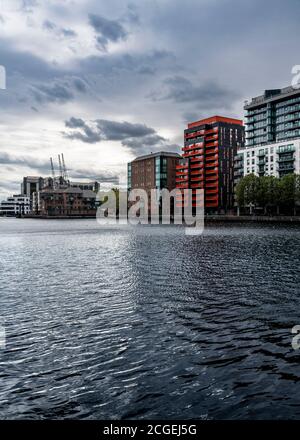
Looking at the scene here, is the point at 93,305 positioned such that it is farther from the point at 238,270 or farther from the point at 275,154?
the point at 275,154

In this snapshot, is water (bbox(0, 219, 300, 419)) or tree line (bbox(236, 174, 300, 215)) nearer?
water (bbox(0, 219, 300, 419))

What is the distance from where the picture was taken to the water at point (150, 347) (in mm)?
12750

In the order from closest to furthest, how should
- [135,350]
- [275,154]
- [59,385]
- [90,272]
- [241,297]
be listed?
[59,385], [135,350], [241,297], [90,272], [275,154]

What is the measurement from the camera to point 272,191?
16462 cm

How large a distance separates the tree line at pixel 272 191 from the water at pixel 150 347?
443 ft

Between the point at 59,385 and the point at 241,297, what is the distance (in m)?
15.7

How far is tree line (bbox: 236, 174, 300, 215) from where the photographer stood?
163 m

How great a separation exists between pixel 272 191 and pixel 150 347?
6133 inches

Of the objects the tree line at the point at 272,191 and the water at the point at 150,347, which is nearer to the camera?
the water at the point at 150,347

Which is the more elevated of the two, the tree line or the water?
the tree line

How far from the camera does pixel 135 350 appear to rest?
17281 mm

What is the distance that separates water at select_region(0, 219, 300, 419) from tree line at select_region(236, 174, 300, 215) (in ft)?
443

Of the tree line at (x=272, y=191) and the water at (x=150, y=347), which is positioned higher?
the tree line at (x=272, y=191)
